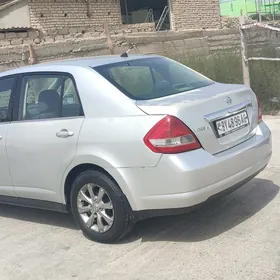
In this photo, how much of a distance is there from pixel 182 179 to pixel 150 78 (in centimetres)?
128

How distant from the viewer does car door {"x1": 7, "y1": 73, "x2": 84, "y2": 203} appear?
4473 mm

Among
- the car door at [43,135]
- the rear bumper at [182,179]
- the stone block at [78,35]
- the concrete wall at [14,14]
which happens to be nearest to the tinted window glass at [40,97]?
the car door at [43,135]

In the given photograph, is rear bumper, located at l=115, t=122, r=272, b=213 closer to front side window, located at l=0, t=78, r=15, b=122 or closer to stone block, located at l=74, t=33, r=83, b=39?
front side window, located at l=0, t=78, r=15, b=122

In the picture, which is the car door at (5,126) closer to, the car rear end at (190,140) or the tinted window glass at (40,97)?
the tinted window glass at (40,97)

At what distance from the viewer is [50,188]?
4.65 m

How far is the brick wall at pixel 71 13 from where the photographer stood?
718 inches

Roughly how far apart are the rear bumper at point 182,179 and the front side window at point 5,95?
168 centimetres

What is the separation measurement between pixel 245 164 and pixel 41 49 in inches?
330

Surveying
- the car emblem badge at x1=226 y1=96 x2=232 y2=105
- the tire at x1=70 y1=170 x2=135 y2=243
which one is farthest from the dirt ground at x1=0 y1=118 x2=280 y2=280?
the car emblem badge at x1=226 y1=96 x2=232 y2=105

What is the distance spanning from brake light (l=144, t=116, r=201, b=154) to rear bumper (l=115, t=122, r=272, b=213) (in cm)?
6

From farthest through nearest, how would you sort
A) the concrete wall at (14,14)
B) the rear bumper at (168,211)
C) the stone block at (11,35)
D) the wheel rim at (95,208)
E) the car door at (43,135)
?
the concrete wall at (14,14) < the stone block at (11,35) < the car door at (43,135) < the wheel rim at (95,208) < the rear bumper at (168,211)

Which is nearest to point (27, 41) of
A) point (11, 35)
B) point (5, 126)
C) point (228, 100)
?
point (11, 35)

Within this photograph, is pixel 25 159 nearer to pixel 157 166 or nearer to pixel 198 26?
pixel 157 166

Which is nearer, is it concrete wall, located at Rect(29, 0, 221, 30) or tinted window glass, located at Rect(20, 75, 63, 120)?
tinted window glass, located at Rect(20, 75, 63, 120)
